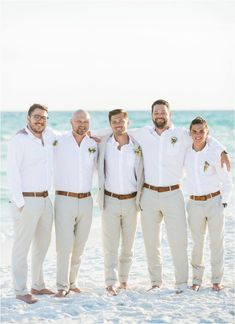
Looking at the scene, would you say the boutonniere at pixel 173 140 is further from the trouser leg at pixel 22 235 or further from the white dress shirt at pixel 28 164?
the trouser leg at pixel 22 235

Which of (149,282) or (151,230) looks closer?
(151,230)

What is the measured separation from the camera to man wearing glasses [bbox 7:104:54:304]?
6305mm

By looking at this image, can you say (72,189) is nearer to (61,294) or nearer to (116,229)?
(116,229)

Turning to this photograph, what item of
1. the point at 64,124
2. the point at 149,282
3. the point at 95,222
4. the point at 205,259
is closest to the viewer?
the point at 149,282

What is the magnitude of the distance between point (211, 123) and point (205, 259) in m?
31.1

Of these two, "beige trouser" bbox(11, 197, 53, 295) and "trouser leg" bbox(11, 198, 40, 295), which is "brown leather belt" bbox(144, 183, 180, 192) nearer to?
"beige trouser" bbox(11, 197, 53, 295)

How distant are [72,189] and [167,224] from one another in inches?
46.5

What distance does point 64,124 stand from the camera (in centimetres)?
3844

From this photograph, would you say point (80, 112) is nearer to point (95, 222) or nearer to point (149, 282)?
point (149, 282)

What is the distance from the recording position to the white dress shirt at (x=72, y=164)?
21.6 ft

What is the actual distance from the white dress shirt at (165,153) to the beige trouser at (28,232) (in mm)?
1225

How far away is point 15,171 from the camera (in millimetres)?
6277

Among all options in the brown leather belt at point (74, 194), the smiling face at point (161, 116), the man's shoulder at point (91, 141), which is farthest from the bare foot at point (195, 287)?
the man's shoulder at point (91, 141)

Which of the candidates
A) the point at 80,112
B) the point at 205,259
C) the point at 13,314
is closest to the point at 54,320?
the point at 13,314
